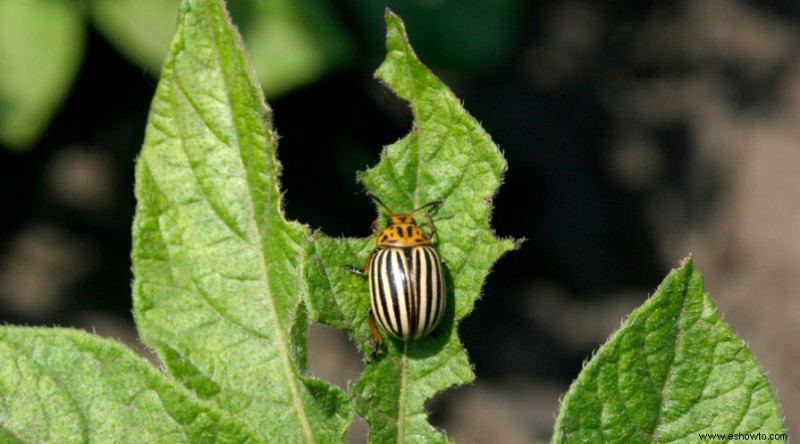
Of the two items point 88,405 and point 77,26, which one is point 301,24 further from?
point 88,405

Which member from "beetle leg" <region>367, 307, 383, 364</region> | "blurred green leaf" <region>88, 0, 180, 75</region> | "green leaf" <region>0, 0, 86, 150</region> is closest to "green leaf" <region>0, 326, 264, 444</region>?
"beetle leg" <region>367, 307, 383, 364</region>

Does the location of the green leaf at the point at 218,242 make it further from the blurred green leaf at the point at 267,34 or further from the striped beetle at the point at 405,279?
the blurred green leaf at the point at 267,34

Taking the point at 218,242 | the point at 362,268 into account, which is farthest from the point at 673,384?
the point at 218,242

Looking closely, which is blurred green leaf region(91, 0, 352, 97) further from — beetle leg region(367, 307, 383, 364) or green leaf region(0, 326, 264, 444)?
green leaf region(0, 326, 264, 444)

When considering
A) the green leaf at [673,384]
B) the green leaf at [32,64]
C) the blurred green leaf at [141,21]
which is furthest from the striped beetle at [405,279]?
the green leaf at [32,64]

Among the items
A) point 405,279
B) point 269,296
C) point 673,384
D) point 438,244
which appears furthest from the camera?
point 405,279

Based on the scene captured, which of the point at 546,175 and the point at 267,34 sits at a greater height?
the point at 546,175

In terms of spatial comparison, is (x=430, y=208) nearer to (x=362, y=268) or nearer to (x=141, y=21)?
(x=362, y=268)
